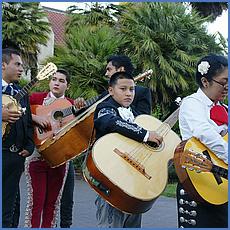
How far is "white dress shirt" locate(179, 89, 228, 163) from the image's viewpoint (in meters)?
2.96

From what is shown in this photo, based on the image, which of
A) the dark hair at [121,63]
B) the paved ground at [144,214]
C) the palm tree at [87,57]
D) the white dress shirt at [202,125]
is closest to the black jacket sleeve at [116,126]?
the white dress shirt at [202,125]

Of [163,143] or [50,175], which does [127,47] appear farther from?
[163,143]

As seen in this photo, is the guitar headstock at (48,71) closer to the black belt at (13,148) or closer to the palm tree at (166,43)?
the black belt at (13,148)

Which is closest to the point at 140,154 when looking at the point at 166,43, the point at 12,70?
the point at 12,70

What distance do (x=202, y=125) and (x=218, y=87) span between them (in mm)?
339

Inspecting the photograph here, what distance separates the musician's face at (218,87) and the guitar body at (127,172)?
61cm

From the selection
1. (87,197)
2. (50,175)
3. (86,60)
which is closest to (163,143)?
(50,175)

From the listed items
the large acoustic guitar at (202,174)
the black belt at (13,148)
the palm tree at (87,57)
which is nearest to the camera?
the large acoustic guitar at (202,174)

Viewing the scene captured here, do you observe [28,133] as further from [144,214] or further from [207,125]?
[144,214]

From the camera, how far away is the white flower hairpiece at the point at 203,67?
319cm

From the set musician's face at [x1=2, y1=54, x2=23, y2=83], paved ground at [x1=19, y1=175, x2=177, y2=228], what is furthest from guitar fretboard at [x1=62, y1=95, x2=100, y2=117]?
paved ground at [x1=19, y1=175, x2=177, y2=228]

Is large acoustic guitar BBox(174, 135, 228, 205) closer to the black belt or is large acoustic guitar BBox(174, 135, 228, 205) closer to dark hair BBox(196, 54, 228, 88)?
dark hair BBox(196, 54, 228, 88)

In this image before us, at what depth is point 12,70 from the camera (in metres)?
4.10

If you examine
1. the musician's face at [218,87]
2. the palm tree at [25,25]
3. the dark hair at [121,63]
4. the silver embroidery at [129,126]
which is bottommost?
the silver embroidery at [129,126]
